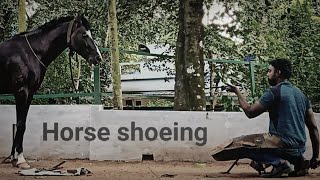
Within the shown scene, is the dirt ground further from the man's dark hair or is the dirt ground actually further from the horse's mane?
the horse's mane

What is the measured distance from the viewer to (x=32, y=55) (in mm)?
7566

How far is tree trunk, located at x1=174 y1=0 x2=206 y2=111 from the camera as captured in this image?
9.25 meters

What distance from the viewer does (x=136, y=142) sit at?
28.1 ft

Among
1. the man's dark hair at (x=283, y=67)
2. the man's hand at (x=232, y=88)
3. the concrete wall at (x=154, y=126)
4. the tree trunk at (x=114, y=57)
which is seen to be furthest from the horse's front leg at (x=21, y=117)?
the man's dark hair at (x=283, y=67)

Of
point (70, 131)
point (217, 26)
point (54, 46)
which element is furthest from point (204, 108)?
point (217, 26)

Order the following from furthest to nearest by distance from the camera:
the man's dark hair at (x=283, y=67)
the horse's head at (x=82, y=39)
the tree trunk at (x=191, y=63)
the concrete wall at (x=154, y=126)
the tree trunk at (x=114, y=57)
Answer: the tree trunk at (x=114, y=57), the tree trunk at (x=191, y=63), the concrete wall at (x=154, y=126), the horse's head at (x=82, y=39), the man's dark hair at (x=283, y=67)

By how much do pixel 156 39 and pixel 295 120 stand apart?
847cm

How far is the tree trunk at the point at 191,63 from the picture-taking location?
925cm

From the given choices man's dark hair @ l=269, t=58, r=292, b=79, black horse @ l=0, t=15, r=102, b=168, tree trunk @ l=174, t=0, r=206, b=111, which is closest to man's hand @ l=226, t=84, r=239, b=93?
man's dark hair @ l=269, t=58, r=292, b=79

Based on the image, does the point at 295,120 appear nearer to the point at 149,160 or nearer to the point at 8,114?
the point at 149,160

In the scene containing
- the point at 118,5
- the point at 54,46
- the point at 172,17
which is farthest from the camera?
the point at 172,17

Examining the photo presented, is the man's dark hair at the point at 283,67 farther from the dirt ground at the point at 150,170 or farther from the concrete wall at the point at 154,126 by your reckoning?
the concrete wall at the point at 154,126

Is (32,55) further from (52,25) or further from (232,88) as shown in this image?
(232,88)

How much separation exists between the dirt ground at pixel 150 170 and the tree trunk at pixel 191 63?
4.22ft
